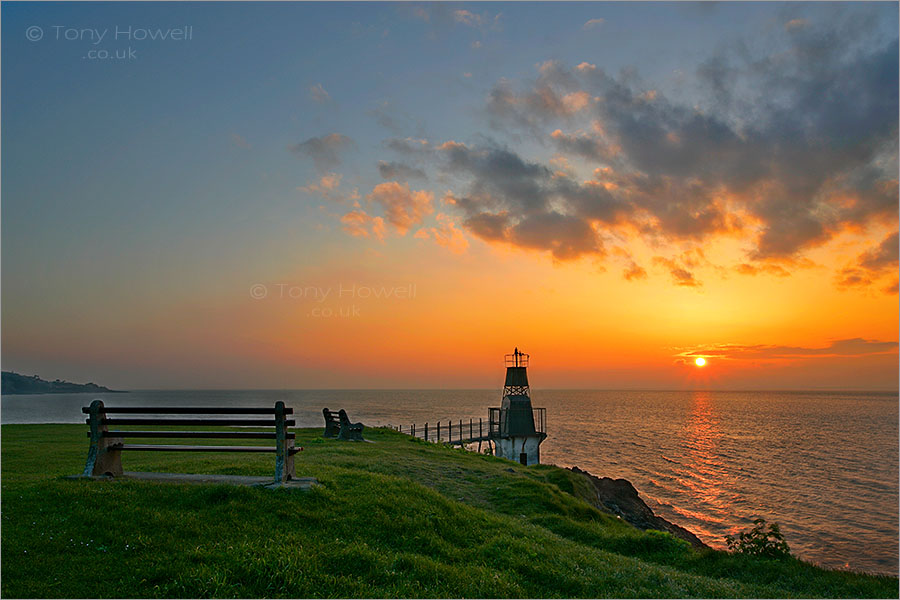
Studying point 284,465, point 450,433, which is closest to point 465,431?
point 450,433

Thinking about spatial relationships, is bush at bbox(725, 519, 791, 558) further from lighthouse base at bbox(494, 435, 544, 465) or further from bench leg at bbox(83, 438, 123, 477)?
lighthouse base at bbox(494, 435, 544, 465)

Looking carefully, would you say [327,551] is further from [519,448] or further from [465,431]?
[465,431]

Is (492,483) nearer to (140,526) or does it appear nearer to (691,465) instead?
(140,526)

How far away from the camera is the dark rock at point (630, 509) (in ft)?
95.6

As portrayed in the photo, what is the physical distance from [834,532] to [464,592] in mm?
35587

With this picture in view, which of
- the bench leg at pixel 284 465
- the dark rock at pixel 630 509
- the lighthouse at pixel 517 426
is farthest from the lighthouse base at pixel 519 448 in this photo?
the bench leg at pixel 284 465

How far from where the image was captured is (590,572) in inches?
327

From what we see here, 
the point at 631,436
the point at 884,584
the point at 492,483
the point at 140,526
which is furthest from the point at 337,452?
the point at 631,436

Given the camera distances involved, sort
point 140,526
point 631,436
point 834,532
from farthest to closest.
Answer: point 631,436
point 834,532
point 140,526

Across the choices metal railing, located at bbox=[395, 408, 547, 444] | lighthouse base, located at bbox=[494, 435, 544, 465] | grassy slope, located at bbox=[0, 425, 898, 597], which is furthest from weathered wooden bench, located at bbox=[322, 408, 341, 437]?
lighthouse base, located at bbox=[494, 435, 544, 465]

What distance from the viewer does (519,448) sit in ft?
152

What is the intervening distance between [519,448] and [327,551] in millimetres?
40655

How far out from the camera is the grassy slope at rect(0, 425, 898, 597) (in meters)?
6.56

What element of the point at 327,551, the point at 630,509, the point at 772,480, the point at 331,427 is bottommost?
the point at 772,480
